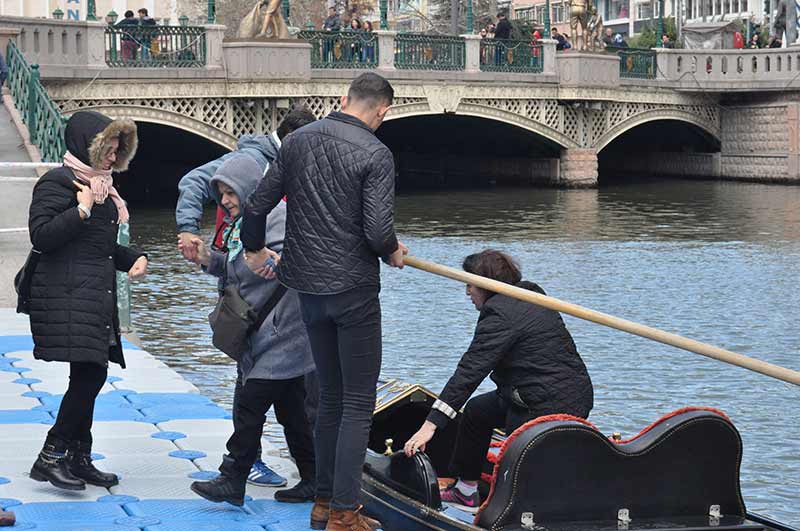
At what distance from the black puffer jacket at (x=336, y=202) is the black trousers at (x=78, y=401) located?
3.79 feet

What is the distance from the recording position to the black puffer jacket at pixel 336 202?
5922 mm

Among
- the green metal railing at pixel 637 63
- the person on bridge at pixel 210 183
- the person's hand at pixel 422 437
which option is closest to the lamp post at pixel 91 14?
the green metal railing at pixel 637 63

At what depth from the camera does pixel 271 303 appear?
261 inches

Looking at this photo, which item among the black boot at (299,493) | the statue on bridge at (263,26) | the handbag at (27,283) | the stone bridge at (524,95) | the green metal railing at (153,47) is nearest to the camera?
the handbag at (27,283)

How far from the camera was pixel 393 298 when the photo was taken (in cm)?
1817

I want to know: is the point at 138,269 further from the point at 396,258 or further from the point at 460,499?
the point at 460,499

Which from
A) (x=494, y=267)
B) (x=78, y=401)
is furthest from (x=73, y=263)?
(x=494, y=267)

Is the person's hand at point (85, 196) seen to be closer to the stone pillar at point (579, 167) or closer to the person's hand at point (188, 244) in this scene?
the person's hand at point (188, 244)

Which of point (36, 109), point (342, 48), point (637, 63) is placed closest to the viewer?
point (36, 109)

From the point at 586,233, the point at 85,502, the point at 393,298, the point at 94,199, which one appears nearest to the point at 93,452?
the point at 85,502

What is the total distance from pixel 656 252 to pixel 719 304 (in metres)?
5.44

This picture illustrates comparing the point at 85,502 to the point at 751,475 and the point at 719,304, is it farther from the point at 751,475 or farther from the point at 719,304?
the point at 719,304

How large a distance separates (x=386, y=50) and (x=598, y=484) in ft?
92.7

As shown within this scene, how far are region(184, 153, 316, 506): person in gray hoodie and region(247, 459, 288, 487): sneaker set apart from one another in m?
0.51
